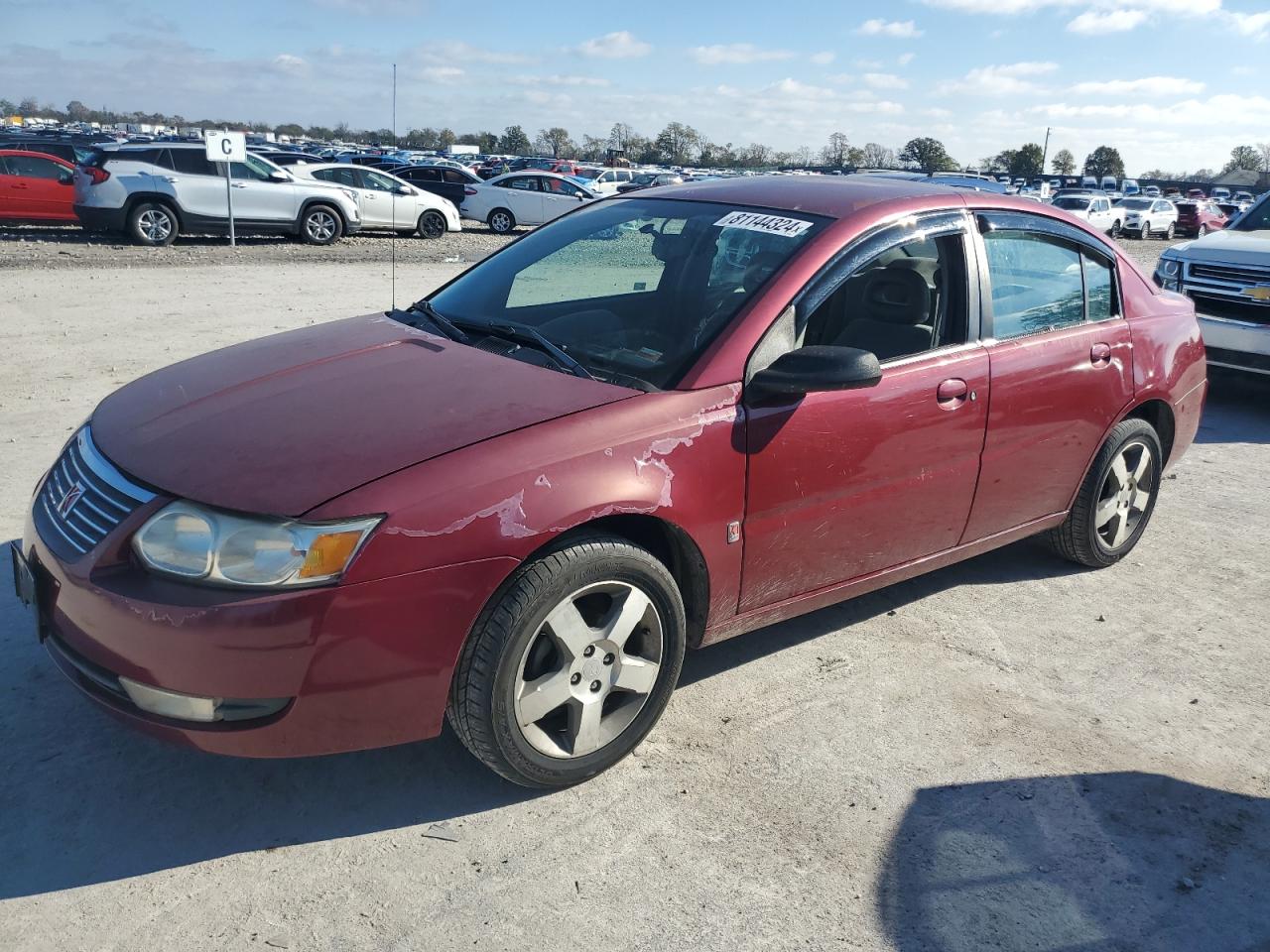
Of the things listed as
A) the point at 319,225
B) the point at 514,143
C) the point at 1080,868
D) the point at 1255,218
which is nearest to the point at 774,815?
the point at 1080,868

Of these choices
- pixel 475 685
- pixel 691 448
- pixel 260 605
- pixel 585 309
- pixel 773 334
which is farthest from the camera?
pixel 585 309

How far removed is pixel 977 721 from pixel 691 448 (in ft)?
4.69

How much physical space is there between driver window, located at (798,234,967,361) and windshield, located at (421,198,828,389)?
387 millimetres

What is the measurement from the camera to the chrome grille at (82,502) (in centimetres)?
273

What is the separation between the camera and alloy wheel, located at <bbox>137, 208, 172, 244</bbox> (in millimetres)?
17141

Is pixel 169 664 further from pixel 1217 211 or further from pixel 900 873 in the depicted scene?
pixel 1217 211

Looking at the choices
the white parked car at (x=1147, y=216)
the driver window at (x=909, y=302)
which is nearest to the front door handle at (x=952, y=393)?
the driver window at (x=909, y=302)

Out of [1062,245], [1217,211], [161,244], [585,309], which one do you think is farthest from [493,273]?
[1217,211]

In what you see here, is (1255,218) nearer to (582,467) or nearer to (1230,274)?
(1230,274)

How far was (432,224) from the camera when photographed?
2161 cm

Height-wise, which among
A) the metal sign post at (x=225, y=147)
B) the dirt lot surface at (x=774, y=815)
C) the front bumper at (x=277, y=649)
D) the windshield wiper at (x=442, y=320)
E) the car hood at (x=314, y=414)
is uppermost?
the metal sign post at (x=225, y=147)

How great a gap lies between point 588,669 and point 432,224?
19.9m

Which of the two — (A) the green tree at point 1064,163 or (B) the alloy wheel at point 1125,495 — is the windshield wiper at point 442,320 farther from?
(A) the green tree at point 1064,163

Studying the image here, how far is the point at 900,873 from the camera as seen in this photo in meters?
2.76
